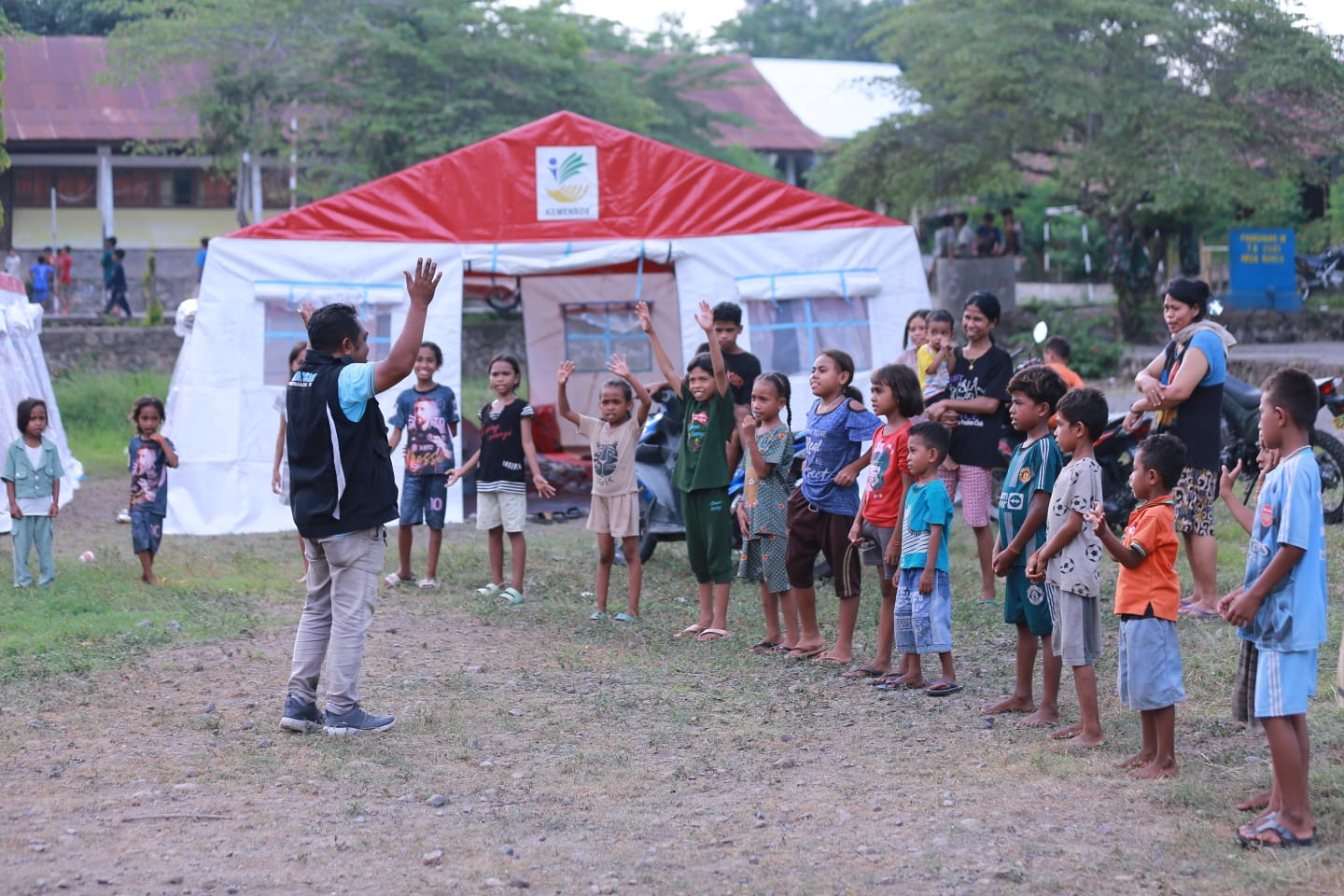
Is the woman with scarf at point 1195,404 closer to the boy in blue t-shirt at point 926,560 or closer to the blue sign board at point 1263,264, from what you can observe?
the boy in blue t-shirt at point 926,560

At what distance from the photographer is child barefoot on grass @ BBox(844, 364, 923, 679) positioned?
617cm

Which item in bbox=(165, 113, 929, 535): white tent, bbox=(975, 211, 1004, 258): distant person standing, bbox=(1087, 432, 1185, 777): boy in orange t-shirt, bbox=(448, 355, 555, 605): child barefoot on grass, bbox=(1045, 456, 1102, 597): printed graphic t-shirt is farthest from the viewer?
bbox=(975, 211, 1004, 258): distant person standing

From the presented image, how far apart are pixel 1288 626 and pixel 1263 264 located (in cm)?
2115

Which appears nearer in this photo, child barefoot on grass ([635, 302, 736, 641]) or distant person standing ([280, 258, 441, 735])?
distant person standing ([280, 258, 441, 735])

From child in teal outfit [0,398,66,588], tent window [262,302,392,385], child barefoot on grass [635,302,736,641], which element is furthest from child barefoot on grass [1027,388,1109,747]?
tent window [262,302,392,385]

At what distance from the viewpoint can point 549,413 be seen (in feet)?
46.4

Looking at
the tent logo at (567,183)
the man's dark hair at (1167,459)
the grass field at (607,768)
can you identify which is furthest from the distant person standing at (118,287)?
the man's dark hair at (1167,459)

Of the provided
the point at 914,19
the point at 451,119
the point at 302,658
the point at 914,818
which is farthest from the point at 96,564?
the point at 914,19

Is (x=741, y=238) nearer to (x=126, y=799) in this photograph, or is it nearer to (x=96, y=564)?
(x=96, y=564)

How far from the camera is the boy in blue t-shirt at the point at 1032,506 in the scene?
530cm

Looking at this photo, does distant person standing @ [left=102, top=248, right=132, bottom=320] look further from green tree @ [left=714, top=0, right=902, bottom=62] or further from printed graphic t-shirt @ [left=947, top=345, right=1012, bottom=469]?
green tree @ [left=714, top=0, right=902, bottom=62]

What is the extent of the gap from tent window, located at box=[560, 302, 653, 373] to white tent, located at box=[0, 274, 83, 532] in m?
5.22

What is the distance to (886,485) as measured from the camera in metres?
6.18

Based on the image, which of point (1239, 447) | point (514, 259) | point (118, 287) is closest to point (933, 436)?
point (1239, 447)
